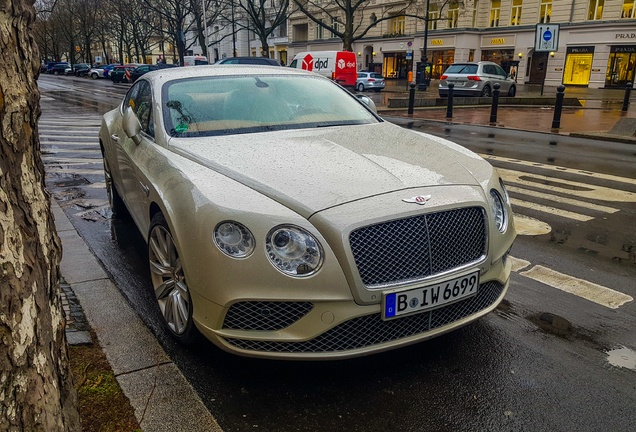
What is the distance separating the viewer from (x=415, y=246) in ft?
8.83

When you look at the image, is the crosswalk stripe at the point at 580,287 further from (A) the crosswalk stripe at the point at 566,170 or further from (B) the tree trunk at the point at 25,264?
(A) the crosswalk stripe at the point at 566,170

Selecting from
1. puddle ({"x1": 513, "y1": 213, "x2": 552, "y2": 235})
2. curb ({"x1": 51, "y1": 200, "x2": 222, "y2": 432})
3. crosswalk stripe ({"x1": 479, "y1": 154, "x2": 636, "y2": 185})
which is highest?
curb ({"x1": 51, "y1": 200, "x2": 222, "y2": 432})

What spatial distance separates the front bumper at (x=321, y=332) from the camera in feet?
8.45

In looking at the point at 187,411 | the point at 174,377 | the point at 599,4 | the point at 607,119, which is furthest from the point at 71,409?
the point at 599,4

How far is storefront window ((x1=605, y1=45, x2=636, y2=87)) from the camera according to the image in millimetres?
40031

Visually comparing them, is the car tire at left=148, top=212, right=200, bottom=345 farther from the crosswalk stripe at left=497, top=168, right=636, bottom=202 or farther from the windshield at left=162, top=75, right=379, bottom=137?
the crosswalk stripe at left=497, top=168, right=636, bottom=202

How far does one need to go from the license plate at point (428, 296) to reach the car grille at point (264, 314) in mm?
389

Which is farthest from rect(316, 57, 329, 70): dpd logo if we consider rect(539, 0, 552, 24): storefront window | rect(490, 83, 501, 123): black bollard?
rect(539, 0, 552, 24): storefront window

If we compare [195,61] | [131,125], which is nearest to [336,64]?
[195,61]

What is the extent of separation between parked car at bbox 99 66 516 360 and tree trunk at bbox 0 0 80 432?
37.3 inches

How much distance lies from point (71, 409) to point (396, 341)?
1.52 metres

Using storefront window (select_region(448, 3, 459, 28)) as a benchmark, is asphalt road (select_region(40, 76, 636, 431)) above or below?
below

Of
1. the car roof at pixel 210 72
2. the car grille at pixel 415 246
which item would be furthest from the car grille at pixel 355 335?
the car roof at pixel 210 72

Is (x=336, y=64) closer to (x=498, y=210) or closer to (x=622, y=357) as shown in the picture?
(x=498, y=210)
